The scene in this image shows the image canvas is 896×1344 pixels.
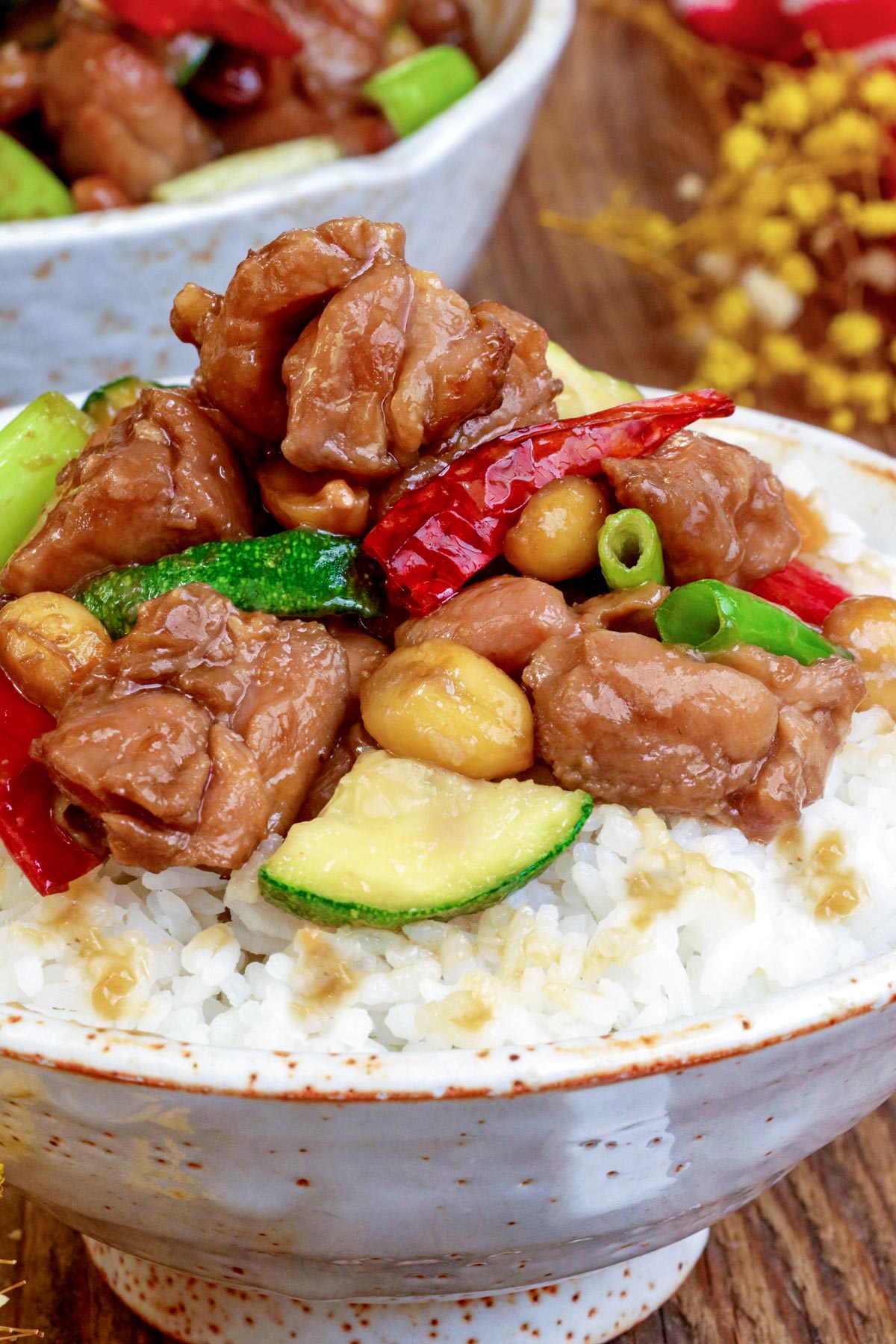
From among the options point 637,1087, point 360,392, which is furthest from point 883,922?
point 360,392

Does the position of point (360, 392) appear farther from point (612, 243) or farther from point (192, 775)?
point (612, 243)

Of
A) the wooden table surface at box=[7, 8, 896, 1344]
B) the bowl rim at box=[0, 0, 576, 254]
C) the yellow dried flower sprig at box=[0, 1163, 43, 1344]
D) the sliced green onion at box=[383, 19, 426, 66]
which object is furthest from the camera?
the sliced green onion at box=[383, 19, 426, 66]

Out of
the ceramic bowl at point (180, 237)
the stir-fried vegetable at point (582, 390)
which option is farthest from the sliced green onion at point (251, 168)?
the stir-fried vegetable at point (582, 390)

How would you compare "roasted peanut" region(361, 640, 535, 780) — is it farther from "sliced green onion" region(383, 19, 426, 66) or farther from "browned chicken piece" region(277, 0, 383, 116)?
"sliced green onion" region(383, 19, 426, 66)

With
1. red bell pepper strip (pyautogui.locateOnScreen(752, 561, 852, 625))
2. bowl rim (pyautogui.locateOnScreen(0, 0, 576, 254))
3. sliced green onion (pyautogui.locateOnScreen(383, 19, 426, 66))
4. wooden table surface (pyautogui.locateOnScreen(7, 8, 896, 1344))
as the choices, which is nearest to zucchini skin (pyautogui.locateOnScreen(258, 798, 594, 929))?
red bell pepper strip (pyautogui.locateOnScreen(752, 561, 852, 625))

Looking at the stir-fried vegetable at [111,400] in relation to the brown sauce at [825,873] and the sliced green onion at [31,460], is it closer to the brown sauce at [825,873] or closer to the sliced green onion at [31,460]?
the sliced green onion at [31,460]

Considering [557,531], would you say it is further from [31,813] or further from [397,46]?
[397,46]

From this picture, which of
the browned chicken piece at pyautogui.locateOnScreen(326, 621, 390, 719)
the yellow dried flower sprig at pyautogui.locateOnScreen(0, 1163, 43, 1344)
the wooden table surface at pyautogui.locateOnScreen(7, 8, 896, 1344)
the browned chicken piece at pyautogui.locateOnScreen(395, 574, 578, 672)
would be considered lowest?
the wooden table surface at pyautogui.locateOnScreen(7, 8, 896, 1344)
